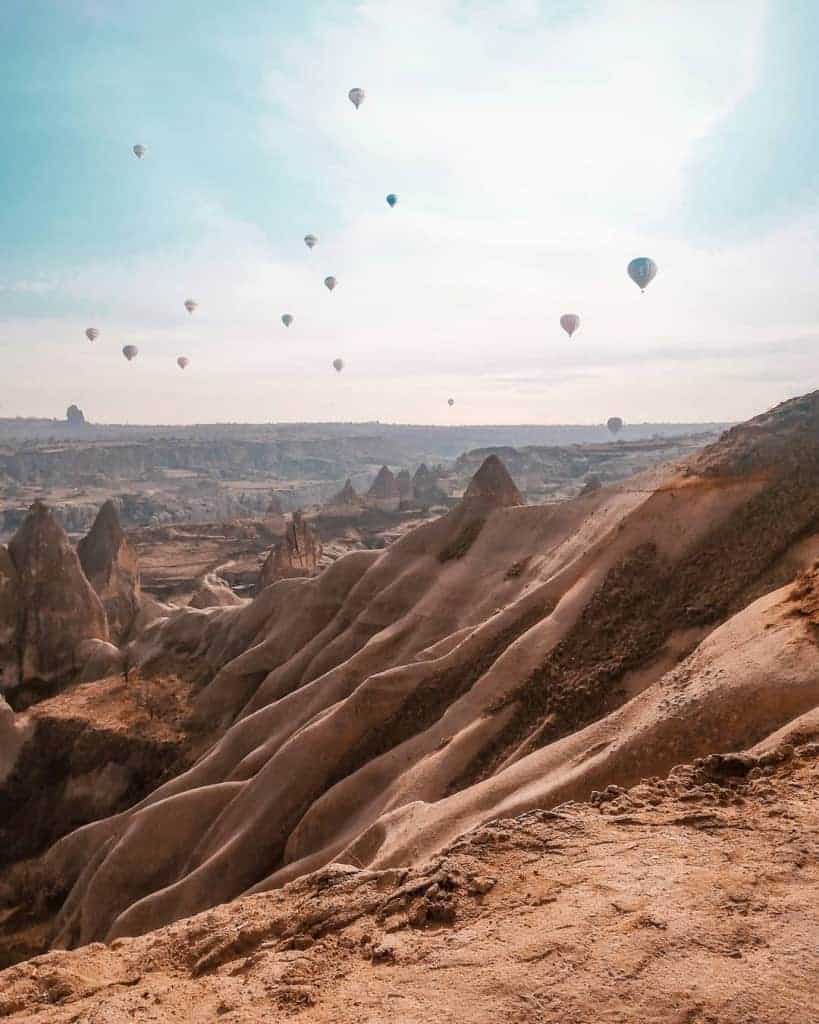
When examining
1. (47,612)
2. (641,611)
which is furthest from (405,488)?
(641,611)

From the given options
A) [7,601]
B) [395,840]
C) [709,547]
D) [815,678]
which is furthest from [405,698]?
[7,601]

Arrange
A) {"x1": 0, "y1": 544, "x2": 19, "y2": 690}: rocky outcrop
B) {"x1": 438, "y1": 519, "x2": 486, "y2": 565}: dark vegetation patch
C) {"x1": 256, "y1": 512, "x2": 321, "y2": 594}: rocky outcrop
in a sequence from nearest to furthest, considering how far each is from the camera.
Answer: {"x1": 438, "y1": 519, "x2": 486, "y2": 565}: dark vegetation patch, {"x1": 0, "y1": 544, "x2": 19, "y2": 690}: rocky outcrop, {"x1": 256, "y1": 512, "x2": 321, "y2": 594}: rocky outcrop

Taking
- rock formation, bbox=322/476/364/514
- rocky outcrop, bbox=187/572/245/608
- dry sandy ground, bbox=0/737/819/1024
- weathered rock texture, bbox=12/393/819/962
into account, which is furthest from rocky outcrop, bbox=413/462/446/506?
dry sandy ground, bbox=0/737/819/1024

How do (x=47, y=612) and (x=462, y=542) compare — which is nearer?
(x=462, y=542)

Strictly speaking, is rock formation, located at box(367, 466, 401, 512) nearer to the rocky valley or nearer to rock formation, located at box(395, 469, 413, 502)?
rock formation, located at box(395, 469, 413, 502)

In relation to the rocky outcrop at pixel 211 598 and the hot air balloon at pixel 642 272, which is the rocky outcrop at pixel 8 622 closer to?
the rocky outcrop at pixel 211 598

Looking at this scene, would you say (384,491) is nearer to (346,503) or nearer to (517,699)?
(346,503)

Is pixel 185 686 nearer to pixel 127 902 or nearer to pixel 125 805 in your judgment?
pixel 125 805
